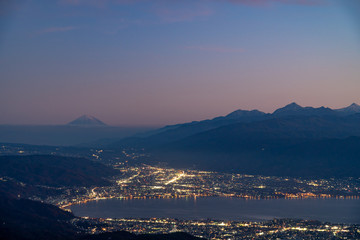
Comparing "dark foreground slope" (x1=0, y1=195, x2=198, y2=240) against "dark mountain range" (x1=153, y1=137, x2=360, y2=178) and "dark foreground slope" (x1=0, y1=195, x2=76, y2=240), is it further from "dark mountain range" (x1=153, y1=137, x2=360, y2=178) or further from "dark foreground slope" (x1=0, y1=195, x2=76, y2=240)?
"dark mountain range" (x1=153, y1=137, x2=360, y2=178)

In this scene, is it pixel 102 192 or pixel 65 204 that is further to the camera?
pixel 102 192

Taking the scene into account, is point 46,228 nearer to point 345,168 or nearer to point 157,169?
point 157,169

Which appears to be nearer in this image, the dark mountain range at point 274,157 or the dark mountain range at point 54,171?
the dark mountain range at point 54,171

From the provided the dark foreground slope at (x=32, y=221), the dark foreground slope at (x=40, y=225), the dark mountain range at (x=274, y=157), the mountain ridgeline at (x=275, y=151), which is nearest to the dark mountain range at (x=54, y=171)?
the dark mountain range at (x=274, y=157)

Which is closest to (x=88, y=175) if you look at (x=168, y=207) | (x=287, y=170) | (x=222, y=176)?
(x=222, y=176)

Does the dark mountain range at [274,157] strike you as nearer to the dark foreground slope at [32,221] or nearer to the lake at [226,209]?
the lake at [226,209]
